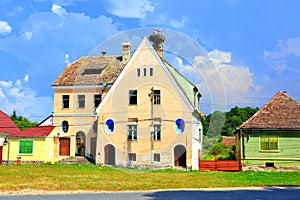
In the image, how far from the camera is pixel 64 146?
3534 centimetres

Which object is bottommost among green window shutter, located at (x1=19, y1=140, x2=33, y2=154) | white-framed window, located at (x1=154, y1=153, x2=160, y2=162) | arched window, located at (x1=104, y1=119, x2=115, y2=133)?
white-framed window, located at (x1=154, y1=153, x2=160, y2=162)

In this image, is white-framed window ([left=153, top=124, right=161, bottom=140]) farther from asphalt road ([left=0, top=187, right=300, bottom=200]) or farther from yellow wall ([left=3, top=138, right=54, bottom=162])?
asphalt road ([left=0, top=187, right=300, bottom=200])

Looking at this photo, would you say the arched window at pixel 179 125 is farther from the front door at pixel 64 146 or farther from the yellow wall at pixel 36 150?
the yellow wall at pixel 36 150

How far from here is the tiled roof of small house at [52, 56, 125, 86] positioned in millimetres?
35094

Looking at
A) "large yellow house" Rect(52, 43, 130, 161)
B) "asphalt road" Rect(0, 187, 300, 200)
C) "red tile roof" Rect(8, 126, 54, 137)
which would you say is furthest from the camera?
"large yellow house" Rect(52, 43, 130, 161)

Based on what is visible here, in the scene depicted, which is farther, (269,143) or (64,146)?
(64,146)

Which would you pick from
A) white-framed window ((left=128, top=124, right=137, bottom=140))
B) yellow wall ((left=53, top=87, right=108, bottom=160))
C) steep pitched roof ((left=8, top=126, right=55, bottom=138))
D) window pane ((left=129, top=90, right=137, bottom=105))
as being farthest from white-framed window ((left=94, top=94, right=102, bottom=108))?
white-framed window ((left=128, top=124, right=137, bottom=140))

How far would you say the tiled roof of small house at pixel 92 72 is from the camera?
35.1 m

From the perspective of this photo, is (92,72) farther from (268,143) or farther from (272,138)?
(272,138)

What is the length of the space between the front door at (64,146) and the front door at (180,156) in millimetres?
10064

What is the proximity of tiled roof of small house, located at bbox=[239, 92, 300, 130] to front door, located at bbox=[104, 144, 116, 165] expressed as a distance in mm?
10247

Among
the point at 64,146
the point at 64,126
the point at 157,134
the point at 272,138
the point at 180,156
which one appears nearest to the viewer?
the point at 157,134

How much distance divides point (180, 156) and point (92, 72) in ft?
36.5

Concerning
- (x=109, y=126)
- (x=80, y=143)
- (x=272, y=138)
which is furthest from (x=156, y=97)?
(x=80, y=143)
